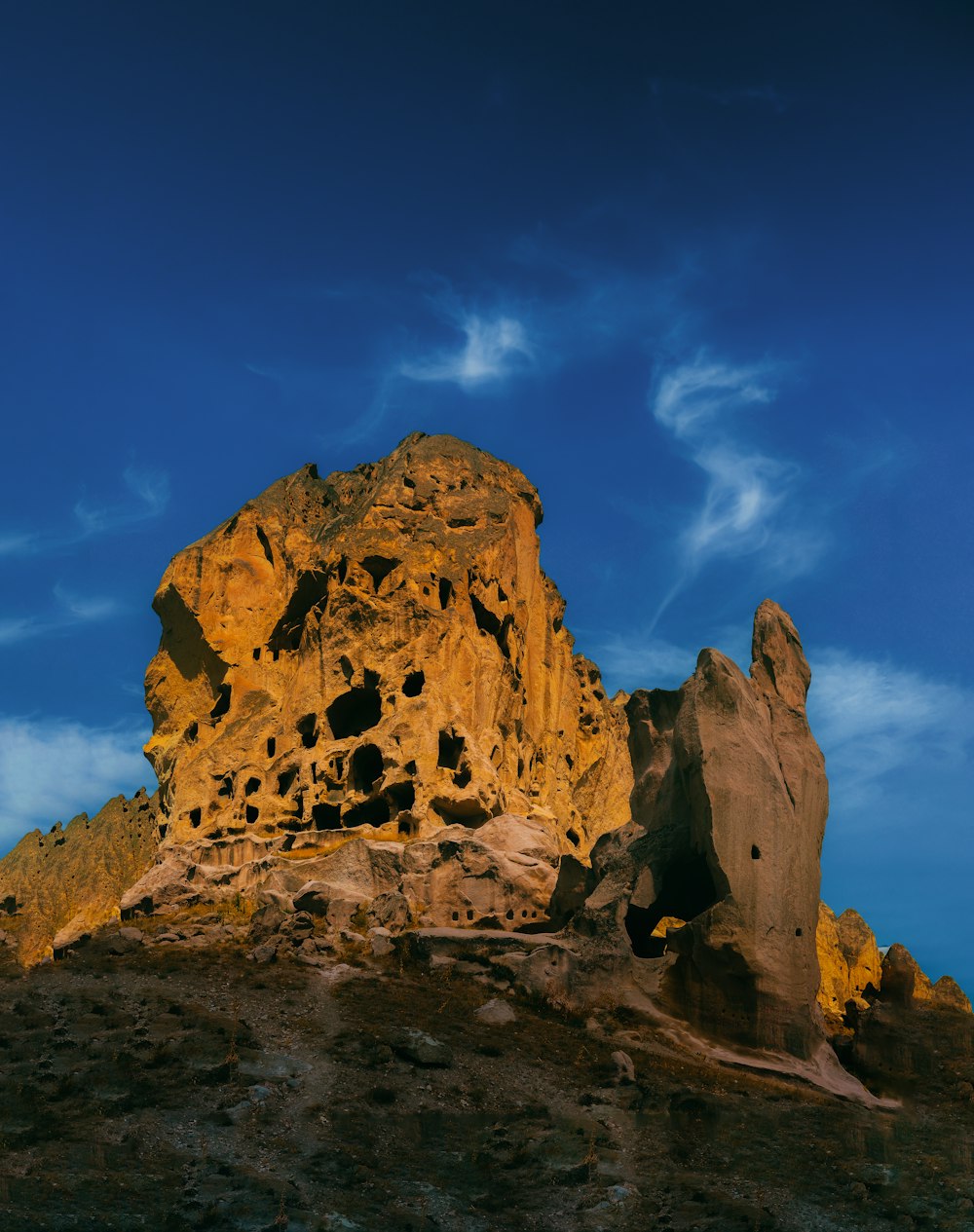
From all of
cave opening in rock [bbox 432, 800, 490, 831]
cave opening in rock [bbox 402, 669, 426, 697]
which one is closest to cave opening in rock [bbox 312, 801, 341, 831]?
cave opening in rock [bbox 432, 800, 490, 831]

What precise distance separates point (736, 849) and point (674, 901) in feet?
12.6

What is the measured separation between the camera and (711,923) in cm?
3275

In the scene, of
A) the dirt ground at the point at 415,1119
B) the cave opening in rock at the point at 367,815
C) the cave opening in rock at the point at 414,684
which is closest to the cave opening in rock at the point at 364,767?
the cave opening in rock at the point at 367,815

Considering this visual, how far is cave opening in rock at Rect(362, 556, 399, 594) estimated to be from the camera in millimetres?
59656

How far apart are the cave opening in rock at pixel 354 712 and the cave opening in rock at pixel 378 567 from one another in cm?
546

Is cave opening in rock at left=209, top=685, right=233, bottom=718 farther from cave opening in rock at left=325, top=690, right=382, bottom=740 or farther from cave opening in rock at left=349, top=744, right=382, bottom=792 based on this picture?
cave opening in rock at left=349, top=744, right=382, bottom=792

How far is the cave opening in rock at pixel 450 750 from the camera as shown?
5306 centimetres

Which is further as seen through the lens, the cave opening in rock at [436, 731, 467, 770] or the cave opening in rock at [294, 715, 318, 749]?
the cave opening in rock at [294, 715, 318, 749]

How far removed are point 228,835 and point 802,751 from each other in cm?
2570

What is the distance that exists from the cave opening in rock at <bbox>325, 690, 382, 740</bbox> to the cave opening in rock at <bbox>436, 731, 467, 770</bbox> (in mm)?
3753

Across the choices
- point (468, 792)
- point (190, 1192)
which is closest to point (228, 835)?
point (468, 792)

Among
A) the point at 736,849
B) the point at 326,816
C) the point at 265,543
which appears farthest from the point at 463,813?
the point at 265,543

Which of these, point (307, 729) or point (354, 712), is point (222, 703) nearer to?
point (307, 729)

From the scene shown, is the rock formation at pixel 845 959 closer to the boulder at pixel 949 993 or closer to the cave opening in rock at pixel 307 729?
the boulder at pixel 949 993
